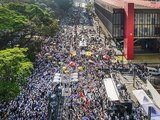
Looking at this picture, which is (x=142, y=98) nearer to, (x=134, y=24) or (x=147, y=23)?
(x=134, y=24)

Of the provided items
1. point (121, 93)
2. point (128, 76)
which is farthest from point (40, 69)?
point (121, 93)

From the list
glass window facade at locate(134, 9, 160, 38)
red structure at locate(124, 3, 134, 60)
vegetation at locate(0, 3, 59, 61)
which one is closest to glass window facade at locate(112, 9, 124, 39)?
red structure at locate(124, 3, 134, 60)

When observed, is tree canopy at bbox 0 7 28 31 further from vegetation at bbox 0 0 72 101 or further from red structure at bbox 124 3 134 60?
red structure at bbox 124 3 134 60

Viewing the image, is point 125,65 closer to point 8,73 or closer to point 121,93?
point 121,93

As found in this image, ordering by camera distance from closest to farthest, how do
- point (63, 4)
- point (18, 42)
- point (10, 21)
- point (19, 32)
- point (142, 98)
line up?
point (142, 98), point (10, 21), point (18, 42), point (19, 32), point (63, 4)

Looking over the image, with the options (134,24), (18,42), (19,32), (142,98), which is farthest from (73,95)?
(134,24)

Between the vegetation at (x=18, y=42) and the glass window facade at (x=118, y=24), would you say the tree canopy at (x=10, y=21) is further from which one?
the glass window facade at (x=118, y=24)
